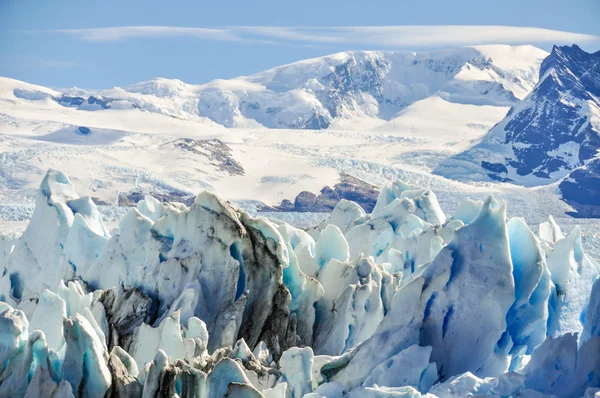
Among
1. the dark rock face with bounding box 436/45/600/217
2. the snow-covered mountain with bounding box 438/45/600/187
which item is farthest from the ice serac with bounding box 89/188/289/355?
the snow-covered mountain with bounding box 438/45/600/187

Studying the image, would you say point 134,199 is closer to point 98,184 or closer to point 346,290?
point 98,184

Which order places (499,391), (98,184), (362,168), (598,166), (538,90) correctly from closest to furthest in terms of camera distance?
1. (499,391)
2. (98,184)
3. (362,168)
4. (598,166)
5. (538,90)

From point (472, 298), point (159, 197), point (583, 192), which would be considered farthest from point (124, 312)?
point (583, 192)

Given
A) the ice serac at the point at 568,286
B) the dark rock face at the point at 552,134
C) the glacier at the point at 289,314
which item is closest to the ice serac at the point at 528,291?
the glacier at the point at 289,314

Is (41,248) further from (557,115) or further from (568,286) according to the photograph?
(557,115)

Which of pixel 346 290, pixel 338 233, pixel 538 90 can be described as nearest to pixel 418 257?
pixel 338 233

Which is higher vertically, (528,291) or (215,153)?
(528,291)
